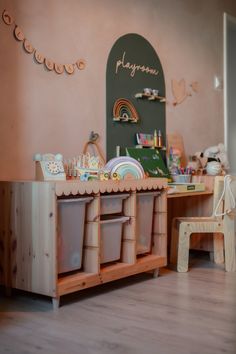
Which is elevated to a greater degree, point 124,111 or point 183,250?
point 124,111

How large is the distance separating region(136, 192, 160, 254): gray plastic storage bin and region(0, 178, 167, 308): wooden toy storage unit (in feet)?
0.39

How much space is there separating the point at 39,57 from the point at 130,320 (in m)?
1.76

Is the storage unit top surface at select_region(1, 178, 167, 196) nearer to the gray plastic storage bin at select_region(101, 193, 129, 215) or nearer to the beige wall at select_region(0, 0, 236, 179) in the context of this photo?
the gray plastic storage bin at select_region(101, 193, 129, 215)

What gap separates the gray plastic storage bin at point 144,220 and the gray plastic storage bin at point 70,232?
52 centimetres

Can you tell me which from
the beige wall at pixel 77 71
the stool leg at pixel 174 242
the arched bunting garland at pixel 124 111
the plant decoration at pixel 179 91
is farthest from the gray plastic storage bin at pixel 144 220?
the plant decoration at pixel 179 91

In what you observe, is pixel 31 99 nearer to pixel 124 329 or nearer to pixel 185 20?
pixel 124 329

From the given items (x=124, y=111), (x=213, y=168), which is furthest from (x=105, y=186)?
(x=213, y=168)

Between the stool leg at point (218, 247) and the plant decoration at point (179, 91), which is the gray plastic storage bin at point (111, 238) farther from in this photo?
the plant decoration at point (179, 91)

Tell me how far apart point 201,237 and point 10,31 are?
2290mm

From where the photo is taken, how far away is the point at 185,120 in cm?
440

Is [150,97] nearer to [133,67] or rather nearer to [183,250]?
[133,67]

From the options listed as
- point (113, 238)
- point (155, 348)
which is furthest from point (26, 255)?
point (155, 348)

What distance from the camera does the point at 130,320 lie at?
7.47 feet

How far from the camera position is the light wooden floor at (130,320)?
1943 millimetres
